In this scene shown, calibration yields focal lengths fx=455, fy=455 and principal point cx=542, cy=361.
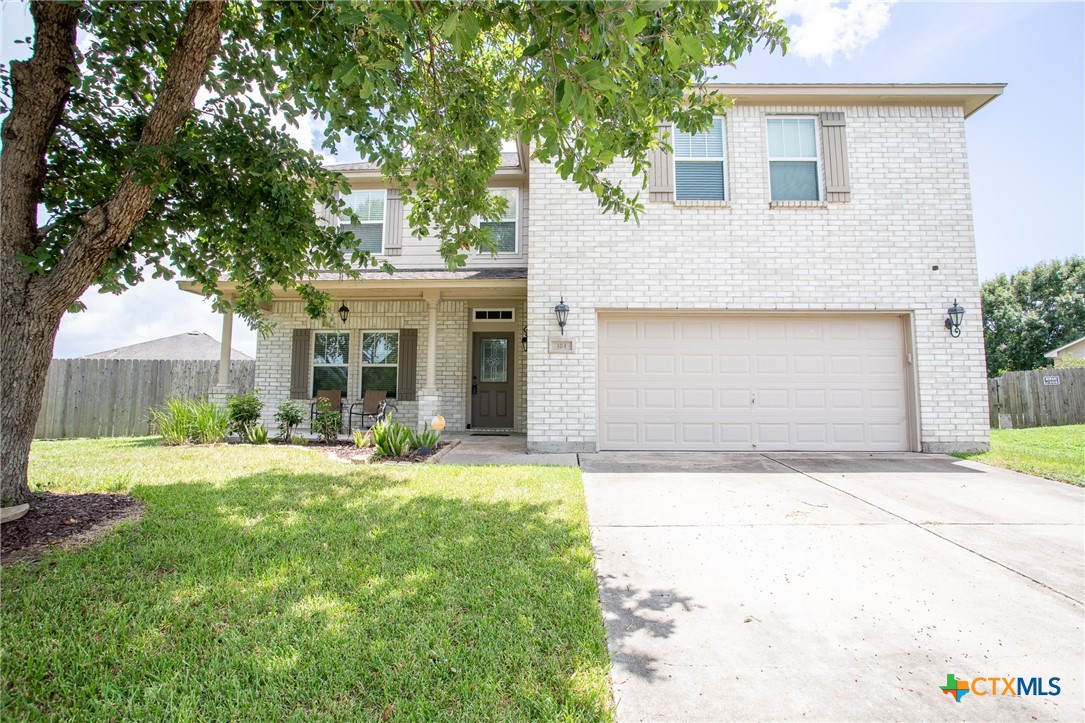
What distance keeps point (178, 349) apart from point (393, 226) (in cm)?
1730

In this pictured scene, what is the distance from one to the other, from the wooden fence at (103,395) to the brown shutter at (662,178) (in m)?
11.3

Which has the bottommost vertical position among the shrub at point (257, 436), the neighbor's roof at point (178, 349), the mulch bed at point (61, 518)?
the mulch bed at point (61, 518)

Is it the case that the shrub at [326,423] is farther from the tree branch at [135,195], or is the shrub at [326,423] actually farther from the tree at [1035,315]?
the tree at [1035,315]

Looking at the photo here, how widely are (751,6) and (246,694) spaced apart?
5.40 meters

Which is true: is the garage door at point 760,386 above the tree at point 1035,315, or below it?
below

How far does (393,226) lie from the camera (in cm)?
1032

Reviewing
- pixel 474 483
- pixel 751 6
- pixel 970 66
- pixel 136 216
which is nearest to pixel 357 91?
pixel 136 216

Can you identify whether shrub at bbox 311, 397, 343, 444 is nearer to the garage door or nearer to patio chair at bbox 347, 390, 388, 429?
patio chair at bbox 347, 390, 388, 429

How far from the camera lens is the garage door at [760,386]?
739 centimetres

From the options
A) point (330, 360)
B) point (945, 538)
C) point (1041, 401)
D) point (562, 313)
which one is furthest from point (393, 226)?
point (1041, 401)

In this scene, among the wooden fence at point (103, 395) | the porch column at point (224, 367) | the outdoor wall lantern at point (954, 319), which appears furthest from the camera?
the wooden fence at point (103, 395)

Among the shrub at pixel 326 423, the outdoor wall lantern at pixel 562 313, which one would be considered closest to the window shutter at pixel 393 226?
the shrub at pixel 326 423

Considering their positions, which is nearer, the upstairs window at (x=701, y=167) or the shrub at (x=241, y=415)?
the upstairs window at (x=701, y=167)

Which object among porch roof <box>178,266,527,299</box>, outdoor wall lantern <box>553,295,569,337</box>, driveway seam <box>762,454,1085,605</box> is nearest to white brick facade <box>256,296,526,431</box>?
porch roof <box>178,266,527,299</box>
